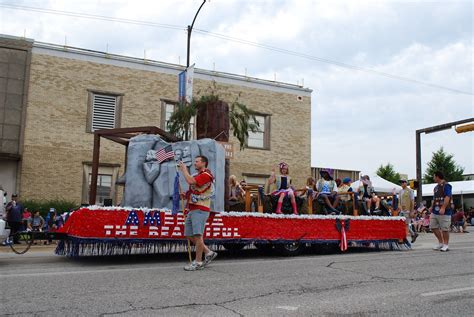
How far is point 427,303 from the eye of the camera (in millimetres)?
5711

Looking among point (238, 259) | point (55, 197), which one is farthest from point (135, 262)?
point (55, 197)

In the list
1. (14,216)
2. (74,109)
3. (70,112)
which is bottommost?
(14,216)

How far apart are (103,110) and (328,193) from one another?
12.7 m

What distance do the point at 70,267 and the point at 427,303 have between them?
551 centimetres

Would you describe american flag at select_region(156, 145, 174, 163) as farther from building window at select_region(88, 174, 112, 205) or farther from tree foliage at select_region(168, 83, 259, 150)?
building window at select_region(88, 174, 112, 205)

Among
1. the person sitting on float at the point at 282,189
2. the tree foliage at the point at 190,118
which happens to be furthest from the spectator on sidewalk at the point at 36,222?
the person sitting on float at the point at 282,189

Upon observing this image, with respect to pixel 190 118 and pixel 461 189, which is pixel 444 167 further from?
pixel 190 118

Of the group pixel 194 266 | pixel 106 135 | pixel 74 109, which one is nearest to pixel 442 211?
pixel 194 266

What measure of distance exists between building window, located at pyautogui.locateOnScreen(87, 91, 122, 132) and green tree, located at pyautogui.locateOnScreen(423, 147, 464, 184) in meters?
38.4

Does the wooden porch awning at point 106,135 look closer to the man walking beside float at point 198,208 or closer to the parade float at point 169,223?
the parade float at point 169,223

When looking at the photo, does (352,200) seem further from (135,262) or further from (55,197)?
(55,197)

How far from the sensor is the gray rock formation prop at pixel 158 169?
10078 mm

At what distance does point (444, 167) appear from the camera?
5078cm

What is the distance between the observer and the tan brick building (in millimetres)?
19312
